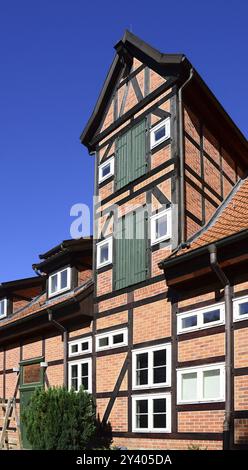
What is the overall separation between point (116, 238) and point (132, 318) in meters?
2.51

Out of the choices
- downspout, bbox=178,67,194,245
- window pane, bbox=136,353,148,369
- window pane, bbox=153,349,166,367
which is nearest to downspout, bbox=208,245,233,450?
downspout, bbox=178,67,194,245

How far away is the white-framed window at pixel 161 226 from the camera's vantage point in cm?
1512

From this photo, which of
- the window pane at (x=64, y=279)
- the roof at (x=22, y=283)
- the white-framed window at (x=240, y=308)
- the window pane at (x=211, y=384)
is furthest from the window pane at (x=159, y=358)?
the roof at (x=22, y=283)

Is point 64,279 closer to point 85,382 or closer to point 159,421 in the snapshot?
point 85,382

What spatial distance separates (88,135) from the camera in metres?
19.2

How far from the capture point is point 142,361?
14.8m

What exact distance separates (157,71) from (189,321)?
278 inches

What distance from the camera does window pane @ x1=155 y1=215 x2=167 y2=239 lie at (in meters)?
15.2

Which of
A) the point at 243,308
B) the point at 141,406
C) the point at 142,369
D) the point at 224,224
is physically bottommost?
the point at 141,406

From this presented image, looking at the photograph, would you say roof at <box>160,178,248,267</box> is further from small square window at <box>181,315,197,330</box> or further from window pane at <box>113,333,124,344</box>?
window pane at <box>113,333,124,344</box>

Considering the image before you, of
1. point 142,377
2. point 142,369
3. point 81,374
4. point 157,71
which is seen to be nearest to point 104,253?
point 81,374

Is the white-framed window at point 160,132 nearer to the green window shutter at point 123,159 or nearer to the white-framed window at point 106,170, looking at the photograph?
the green window shutter at point 123,159

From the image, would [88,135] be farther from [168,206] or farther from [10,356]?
[10,356]

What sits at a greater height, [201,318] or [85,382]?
[201,318]
